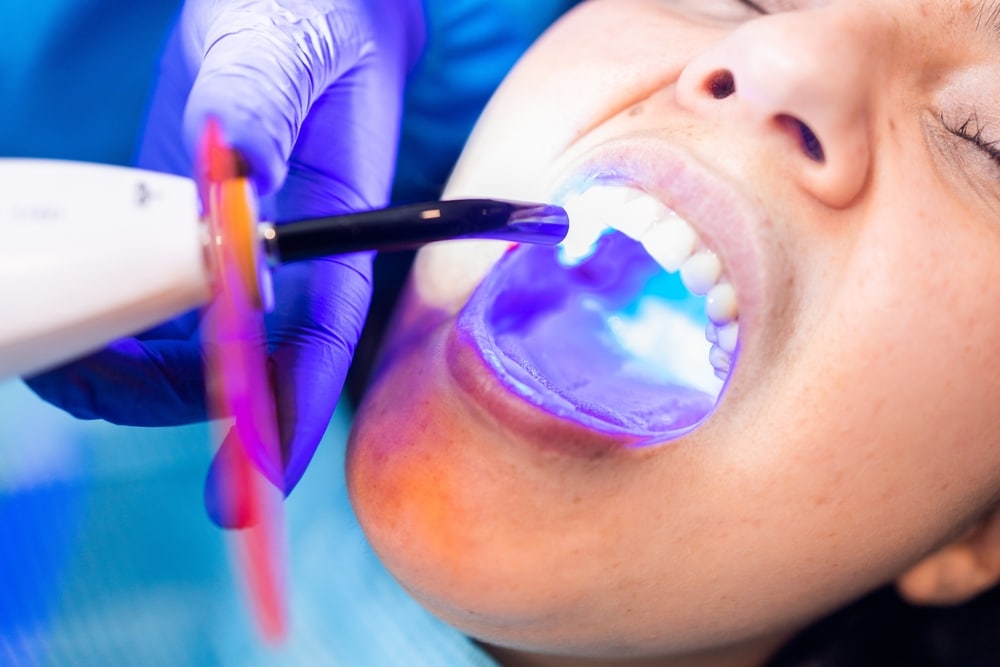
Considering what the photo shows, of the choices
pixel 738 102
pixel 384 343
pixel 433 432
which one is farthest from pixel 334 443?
pixel 738 102

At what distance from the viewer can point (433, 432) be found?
75 centimetres

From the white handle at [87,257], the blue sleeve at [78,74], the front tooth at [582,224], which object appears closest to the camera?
the white handle at [87,257]

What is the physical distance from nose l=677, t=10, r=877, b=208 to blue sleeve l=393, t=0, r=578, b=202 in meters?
0.47

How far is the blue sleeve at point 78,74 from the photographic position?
946 mm

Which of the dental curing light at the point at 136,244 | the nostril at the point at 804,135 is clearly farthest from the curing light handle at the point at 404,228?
the nostril at the point at 804,135

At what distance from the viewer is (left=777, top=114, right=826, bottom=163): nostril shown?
2.27ft

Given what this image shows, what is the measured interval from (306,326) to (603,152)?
1.00ft

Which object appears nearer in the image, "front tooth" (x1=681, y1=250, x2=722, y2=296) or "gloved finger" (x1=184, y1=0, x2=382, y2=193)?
"gloved finger" (x1=184, y1=0, x2=382, y2=193)

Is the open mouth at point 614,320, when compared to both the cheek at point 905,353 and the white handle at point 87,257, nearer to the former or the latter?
the cheek at point 905,353

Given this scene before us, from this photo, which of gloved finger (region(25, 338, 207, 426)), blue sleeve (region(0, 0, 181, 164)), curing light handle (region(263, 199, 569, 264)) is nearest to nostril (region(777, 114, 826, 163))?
curing light handle (region(263, 199, 569, 264))

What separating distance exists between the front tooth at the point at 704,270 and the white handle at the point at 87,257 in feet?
1.34

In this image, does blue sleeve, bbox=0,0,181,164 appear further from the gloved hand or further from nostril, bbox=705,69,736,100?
nostril, bbox=705,69,736,100

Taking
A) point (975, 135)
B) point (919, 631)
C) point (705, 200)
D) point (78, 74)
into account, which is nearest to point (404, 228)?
point (705, 200)

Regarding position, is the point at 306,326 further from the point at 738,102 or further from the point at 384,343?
the point at 738,102
